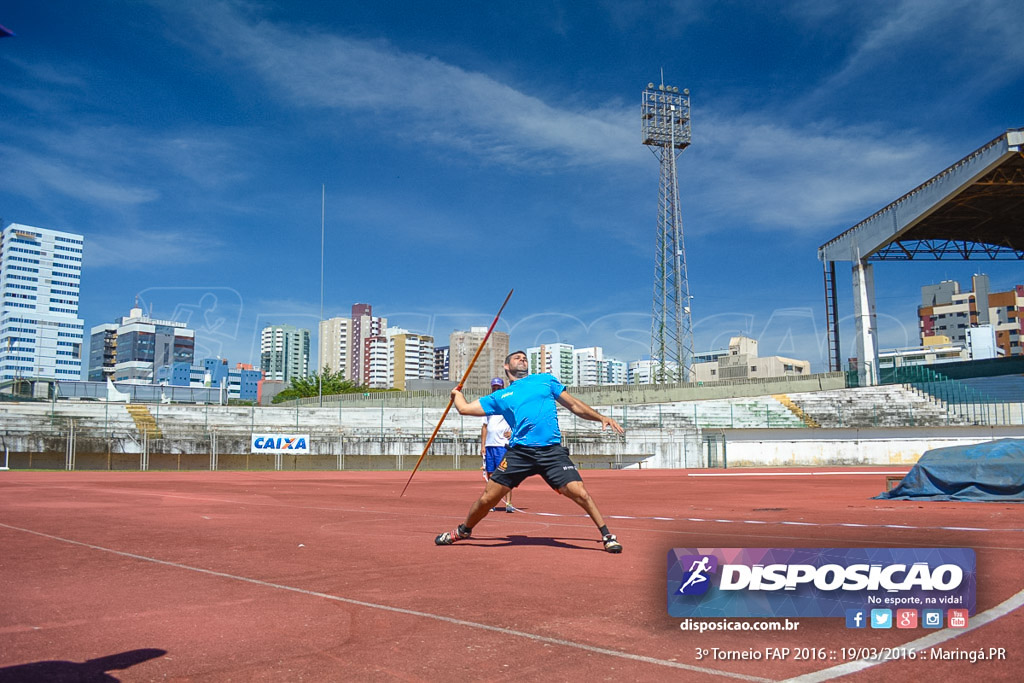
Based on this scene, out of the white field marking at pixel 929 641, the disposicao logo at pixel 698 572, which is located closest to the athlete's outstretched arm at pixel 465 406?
the disposicao logo at pixel 698 572

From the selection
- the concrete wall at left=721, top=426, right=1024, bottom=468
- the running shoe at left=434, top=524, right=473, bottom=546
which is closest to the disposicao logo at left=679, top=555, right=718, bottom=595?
the running shoe at left=434, top=524, right=473, bottom=546

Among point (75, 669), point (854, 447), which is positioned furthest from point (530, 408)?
point (854, 447)

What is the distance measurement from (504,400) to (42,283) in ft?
747

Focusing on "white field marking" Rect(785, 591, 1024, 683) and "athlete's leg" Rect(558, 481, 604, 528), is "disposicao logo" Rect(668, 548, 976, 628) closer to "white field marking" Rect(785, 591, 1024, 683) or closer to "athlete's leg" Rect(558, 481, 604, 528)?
"white field marking" Rect(785, 591, 1024, 683)

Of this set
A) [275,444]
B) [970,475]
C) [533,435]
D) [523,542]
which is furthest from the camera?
[275,444]

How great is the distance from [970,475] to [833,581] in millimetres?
10170

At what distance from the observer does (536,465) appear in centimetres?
675

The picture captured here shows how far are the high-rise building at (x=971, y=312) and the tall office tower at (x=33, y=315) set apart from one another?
20017 centimetres

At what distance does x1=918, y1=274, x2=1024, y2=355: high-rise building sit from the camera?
125500 millimetres

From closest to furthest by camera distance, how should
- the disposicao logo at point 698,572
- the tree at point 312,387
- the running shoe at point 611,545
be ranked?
the disposicao logo at point 698,572 → the running shoe at point 611,545 → the tree at point 312,387

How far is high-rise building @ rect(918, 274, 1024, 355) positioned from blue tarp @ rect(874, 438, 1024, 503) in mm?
126900

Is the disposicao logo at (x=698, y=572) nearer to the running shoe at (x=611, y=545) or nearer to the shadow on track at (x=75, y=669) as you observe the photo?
the running shoe at (x=611, y=545)

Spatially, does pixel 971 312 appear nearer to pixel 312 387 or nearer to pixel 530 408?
pixel 312 387

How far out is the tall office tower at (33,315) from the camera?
190500 mm
